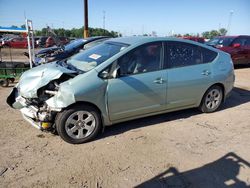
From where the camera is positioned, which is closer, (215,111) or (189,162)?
(189,162)

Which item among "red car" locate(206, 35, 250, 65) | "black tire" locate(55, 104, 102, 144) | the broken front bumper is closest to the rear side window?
"black tire" locate(55, 104, 102, 144)

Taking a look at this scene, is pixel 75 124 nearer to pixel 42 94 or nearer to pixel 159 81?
pixel 42 94

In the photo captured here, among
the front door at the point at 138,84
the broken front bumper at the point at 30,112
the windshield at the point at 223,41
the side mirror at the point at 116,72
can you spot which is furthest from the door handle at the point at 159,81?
the windshield at the point at 223,41

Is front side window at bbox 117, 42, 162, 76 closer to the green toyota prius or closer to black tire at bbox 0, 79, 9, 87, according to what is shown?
the green toyota prius

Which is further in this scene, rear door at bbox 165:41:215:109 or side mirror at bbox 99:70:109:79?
rear door at bbox 165:41:215:109

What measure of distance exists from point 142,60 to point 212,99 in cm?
204

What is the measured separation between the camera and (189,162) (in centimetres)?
331

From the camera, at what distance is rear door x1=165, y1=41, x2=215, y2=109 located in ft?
14.3

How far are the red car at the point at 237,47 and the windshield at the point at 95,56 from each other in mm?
8362

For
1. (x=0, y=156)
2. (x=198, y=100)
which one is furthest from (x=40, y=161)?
(x=198, y=100)

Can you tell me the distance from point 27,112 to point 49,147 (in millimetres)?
704

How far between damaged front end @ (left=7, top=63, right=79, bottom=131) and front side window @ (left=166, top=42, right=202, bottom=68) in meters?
1.74

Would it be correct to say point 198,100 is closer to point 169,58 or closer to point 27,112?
point 169,58

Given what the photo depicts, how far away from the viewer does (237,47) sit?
36.5 feet
